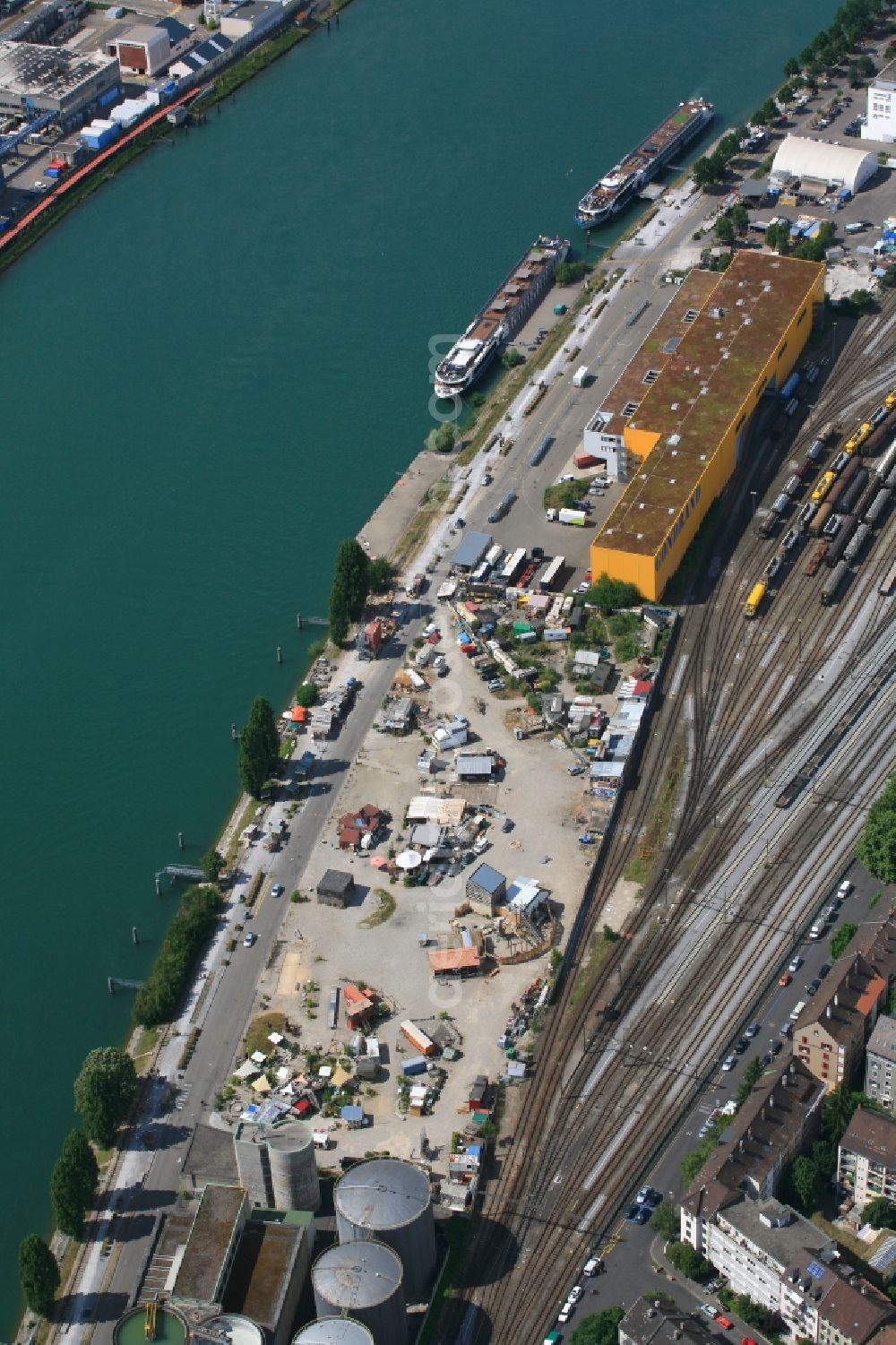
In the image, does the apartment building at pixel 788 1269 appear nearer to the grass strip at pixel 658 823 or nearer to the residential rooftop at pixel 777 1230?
the residential rooftop at pixel 777 1230

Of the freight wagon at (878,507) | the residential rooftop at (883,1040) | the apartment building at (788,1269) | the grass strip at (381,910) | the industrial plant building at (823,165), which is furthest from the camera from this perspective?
the industrial plant building at (823,165)

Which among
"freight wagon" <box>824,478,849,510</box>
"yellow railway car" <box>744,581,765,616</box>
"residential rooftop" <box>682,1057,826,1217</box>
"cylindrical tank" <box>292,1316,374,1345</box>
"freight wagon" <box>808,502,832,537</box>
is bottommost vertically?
"cylindrical tank" <box>292,1316,374,1345</box>

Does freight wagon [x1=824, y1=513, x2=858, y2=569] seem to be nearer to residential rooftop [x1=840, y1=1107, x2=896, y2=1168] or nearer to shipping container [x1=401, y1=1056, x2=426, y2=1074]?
residential rooftop [x1=840, y1=1107, x2=896, y2=1168]

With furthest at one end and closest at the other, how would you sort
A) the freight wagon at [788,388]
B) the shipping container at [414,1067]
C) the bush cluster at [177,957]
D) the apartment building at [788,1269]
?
the freight wagon at [788,388]
the bush cluster at [177,957]
the shipping container at [414,1067]
the apartment building at [788,1269]

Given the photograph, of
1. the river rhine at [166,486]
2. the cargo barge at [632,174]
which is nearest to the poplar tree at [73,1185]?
the river rhine at [166,486]

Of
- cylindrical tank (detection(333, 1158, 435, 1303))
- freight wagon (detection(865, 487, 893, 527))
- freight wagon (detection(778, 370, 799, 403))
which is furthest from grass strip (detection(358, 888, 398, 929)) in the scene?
freight wagon (detection(778, 370, 799, 403))

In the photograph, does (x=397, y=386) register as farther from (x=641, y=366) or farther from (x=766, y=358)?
(x=766, y=358)
